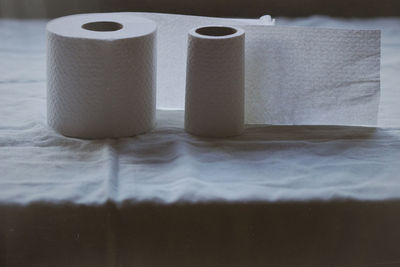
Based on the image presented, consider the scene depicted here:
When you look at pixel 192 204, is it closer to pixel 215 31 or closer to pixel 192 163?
pixel 192 163

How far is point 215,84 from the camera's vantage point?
2.21 feet

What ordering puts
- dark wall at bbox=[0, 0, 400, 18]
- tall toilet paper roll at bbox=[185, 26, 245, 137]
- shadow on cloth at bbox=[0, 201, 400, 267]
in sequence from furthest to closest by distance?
dark wall at bbox=[0, 0, 400, 18]
tall toilet paper roll at bbox=[185, 26, 245, 137]
shadow on cloth at bbox=[0, 201, 400, 267]

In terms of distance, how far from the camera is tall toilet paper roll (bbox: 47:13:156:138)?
65 cm

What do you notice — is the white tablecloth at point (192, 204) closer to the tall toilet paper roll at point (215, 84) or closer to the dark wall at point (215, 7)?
the tall toilet paper roll at point (215, 84)

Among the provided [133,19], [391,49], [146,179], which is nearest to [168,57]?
[133,19]

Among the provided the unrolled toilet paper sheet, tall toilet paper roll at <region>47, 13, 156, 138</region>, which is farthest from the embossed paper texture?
tall toilet paper roll at <region>47, 13, 156, 138</region>

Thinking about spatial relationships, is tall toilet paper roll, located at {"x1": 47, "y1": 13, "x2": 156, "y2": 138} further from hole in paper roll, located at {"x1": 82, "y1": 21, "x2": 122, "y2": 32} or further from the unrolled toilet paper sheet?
the unrolled toilet paper sheet

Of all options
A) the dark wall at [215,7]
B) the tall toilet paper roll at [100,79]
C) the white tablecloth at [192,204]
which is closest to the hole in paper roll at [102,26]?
the tall toilet paper roll at [100,79]

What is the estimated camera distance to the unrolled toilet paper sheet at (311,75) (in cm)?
73

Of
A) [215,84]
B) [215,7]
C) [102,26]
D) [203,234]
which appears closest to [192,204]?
[203,234]

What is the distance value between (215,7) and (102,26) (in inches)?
15.0

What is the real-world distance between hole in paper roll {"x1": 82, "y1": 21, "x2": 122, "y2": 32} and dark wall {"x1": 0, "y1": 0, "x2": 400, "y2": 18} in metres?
0.35

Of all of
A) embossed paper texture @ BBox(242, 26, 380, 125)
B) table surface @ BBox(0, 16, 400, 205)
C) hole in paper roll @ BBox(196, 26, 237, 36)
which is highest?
hole in paper roll @ BBox(196, 26, 237, 36)

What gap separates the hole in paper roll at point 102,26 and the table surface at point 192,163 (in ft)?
0.35
